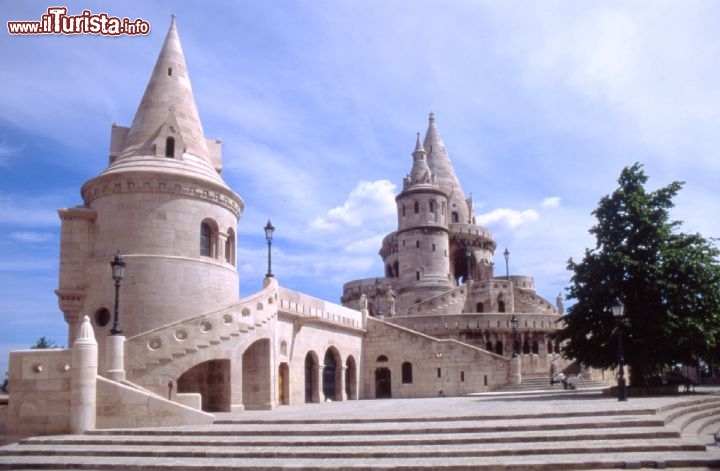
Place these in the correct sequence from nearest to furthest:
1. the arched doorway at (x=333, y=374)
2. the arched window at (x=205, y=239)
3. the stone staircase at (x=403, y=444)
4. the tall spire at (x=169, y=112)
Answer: the stone staircase at (x=403, y=444) → the arched window at (x=205, y=239) → the tall spire at (x=169, y=112) → the arched doorway at (x=333, y=374)

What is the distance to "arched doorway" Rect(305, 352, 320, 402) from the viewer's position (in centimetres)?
2855

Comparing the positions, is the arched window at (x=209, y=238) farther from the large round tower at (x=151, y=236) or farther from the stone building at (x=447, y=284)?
the stone building at (x=447, y=284)

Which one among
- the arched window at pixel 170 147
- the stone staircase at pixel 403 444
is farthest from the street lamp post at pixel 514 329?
the stone staircase at pixel 403 444

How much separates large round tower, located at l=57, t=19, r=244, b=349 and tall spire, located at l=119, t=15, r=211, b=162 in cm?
6

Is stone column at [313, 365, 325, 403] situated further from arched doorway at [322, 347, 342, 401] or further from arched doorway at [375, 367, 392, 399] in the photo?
arched doorway at [375, 367, 392, 399]

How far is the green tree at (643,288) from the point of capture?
79.4 feet

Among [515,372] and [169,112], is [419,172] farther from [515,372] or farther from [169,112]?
[169,112]

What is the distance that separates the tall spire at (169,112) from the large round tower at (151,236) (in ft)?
0.19

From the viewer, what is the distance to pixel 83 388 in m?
16.1

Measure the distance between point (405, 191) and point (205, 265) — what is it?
109 ft

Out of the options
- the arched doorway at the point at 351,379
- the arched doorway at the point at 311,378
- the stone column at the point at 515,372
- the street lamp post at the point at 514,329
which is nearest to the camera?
the arched doorway at the point at 311,378

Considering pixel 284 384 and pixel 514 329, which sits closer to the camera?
pixel 284 384

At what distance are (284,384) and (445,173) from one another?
141ft

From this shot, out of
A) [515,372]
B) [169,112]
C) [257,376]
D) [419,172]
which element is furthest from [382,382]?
[419,172]
